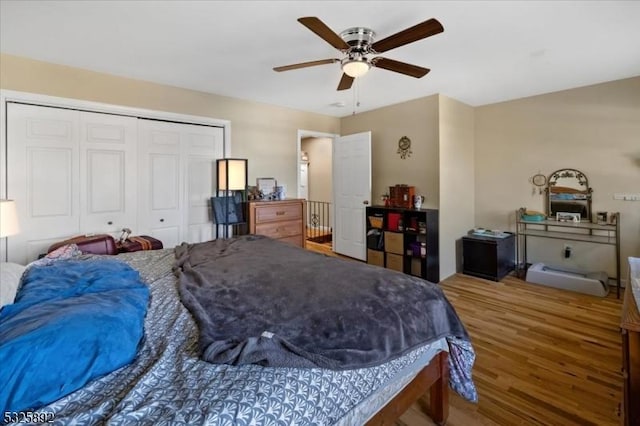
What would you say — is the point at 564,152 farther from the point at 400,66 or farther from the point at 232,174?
the point at 232,174

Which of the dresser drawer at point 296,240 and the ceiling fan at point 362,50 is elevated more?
the ceiling fan at point 362,50

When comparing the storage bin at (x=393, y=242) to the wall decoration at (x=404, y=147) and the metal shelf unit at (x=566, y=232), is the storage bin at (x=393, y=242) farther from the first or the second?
the metal shelf unit at (x=566, y=232)

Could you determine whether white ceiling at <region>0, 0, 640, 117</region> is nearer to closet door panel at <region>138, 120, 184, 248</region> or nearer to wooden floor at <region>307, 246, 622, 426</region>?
closet door panel at <region>138, 120, 184, 248</region>

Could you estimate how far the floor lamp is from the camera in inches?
151

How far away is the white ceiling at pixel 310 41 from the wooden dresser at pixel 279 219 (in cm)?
146

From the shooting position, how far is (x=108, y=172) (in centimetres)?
336

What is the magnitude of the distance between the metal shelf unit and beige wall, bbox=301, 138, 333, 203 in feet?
14.1

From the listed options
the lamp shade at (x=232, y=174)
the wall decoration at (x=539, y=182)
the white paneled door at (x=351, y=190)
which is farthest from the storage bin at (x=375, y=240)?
the wall decoration at (x=539, y=182)

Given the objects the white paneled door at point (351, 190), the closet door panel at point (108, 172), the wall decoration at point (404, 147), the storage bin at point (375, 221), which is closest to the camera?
the closet door panel at point (108, 172)

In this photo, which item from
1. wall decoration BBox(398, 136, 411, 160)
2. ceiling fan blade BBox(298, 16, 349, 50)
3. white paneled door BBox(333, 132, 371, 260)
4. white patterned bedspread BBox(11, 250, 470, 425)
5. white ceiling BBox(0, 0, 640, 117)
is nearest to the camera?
white patterned bedspread BBox(11, 250, 470, 425)

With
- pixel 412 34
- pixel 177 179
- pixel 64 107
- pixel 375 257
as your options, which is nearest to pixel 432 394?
pixel 412 34

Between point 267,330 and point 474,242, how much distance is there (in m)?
3.92

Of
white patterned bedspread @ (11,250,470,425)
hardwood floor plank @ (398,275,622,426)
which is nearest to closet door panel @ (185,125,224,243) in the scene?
white patterned bedspread @ (11,250,470,425)

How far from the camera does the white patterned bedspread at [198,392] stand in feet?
2.63
